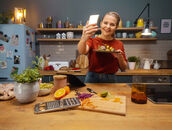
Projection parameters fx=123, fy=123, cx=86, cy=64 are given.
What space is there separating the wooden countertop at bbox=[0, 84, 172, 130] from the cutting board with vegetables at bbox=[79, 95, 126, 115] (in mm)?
22

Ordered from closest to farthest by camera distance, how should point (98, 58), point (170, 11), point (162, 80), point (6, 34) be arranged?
point (98, 58)
point (162, 80)
point (6, 34)
point (170, 11)

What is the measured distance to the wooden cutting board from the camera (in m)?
0.64

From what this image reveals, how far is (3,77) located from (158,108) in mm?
2943

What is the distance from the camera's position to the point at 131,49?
10.5 ft

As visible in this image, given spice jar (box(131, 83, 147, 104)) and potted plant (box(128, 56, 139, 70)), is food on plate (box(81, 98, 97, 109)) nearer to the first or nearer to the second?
spice jar (box(131, 83, 147, 104))

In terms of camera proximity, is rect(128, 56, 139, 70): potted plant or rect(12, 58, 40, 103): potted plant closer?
rect(12, 58, 40, 103): potted plant

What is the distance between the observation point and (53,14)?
10.7 ft

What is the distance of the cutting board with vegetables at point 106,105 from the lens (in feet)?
2.10

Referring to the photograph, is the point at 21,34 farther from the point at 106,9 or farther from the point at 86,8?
the point at 106,9

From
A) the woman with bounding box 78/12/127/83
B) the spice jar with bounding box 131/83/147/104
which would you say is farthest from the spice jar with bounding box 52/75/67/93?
the woman with bounding box 78/12/127/83

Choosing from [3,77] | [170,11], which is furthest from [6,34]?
[170,11]

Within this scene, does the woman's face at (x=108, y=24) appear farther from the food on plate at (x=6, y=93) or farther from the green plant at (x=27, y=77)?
the food on plate at (x=6, y=93)

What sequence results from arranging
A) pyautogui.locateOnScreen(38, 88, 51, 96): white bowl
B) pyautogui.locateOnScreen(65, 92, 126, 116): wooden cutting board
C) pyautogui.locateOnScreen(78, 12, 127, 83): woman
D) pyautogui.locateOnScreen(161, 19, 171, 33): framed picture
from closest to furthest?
pyautogui.locateOnScreen(65, 92, 126, 116): wooden cutting board → pyautogui.locateOnScreen(38, 88, 51, 96): white bowl → pyautogui.locateOnScreen(78, 12, 127, 83): woman → pyautogui.locateOnScreen(161, 19, 171, 33): framed picture

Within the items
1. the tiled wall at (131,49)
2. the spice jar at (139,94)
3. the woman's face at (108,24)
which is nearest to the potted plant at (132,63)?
the tiled wall at (131,49)
